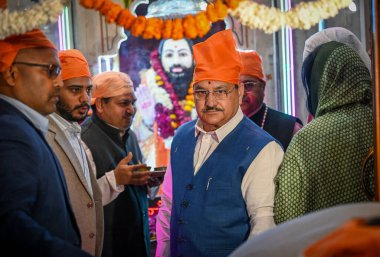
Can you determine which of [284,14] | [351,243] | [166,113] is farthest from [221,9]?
[166,113]

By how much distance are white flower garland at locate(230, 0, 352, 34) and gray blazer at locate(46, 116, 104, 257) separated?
43.9 inches

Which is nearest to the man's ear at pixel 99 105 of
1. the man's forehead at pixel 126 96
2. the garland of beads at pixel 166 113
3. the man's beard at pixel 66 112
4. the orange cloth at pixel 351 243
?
the man's forehead at pixel 126 96

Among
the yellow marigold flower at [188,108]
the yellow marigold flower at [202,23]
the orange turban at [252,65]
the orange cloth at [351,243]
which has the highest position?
the yellow marigold flower at [202,23]

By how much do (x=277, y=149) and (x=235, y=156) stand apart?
219 mm

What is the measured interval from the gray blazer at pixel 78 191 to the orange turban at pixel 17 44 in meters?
0.59

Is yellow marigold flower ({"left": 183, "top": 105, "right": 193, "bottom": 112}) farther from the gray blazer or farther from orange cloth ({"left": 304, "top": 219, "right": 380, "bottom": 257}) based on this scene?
orange cloth ({"left": 304, "top": 219, "right": 380, "bottom": 257})

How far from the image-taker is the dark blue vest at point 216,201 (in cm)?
282

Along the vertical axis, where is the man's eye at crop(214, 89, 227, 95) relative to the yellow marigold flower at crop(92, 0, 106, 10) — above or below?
below

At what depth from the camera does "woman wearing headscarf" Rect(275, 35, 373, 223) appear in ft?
8.88

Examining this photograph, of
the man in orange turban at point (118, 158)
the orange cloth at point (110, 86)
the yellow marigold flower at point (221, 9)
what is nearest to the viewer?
the yellow marigold flower at point (221, 9)

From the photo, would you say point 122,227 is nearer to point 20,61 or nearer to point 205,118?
point 205,118

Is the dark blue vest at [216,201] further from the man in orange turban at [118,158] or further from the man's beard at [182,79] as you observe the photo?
the man's beard at [182,79]

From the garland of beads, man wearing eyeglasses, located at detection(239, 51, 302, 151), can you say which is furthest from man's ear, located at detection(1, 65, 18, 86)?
the garland of beads

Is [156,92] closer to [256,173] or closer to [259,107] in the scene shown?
[259,107]
